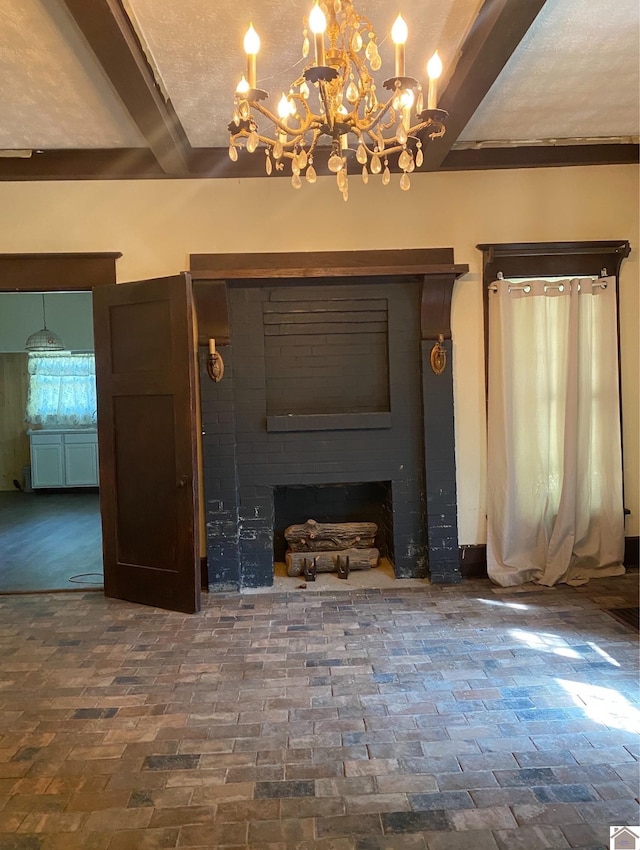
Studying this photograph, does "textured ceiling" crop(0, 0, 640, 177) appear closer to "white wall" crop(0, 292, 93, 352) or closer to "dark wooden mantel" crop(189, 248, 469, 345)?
"dark wooden mantel" crop(189, 248, 469, 345)

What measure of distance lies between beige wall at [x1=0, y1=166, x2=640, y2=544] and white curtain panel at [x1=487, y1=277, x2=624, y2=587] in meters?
0.22

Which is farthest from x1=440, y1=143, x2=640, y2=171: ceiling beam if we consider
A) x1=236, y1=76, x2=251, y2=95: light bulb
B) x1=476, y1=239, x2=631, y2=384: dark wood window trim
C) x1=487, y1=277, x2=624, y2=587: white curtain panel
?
x1=236, y1=76, x2=251, y2=95: light bulb

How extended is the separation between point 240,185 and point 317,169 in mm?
516

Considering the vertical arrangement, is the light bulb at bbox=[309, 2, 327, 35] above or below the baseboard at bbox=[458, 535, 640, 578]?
above

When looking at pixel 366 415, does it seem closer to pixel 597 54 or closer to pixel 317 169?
pixel 317 169

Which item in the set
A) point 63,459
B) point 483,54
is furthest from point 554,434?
point 63,459

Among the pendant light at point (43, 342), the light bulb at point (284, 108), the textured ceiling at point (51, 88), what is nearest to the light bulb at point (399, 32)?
the light bulb at point (284, 108)

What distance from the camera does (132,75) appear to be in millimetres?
2578

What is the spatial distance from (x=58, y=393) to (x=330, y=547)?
5.94m

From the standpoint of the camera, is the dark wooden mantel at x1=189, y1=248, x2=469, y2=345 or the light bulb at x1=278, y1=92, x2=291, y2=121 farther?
the dark wooden mantel at x1=189, y1=248, x2=469, y2=345

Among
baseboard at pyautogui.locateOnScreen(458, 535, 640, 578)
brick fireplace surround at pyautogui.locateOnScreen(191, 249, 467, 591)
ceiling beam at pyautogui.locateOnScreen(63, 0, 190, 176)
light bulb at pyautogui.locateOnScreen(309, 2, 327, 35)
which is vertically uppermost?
ceiling beam at pyautogui.locateOnScreen(63, 0, 190, 176)

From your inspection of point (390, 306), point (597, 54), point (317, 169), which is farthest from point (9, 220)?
point (597, 54)

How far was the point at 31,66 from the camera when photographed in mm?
2605

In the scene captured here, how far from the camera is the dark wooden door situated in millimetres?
3391
